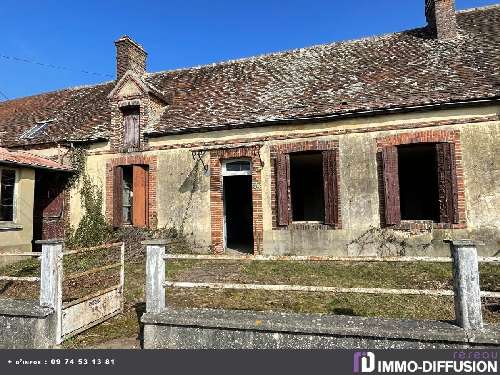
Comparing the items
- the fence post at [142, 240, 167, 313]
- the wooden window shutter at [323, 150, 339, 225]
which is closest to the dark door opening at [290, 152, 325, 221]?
the wooden window shutter at [323, 150, 339, 225]

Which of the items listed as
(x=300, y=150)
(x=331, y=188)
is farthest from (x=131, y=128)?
(x=331, y=188)

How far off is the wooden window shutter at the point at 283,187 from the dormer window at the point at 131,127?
195 inches

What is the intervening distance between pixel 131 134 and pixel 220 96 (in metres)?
3.31

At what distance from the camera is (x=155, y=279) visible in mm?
4520

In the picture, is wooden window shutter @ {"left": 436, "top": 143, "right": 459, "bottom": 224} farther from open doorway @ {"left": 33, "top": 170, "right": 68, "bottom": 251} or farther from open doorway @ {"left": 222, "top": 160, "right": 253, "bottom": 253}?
open doorway @ {"left": 33, "top": 170, "right": 68, "bottom": 251}

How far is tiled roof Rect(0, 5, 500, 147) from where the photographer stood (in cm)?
1045

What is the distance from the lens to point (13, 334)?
15.7 ft

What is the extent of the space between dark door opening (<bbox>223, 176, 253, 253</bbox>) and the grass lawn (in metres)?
4.53

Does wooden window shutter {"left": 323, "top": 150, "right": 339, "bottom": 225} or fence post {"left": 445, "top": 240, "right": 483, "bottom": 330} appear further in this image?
wooden window shutter {"left": 323, "top": 150, "right": 339, "bottom": 225}

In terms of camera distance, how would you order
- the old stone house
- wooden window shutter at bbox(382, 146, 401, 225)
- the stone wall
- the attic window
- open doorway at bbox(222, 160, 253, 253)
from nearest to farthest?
the stone wall → the old stone house → wooden window shutter at bbox(382, 146, 401, 225) → the attic window → open doorway at bbox(222, 160, 253, 253)

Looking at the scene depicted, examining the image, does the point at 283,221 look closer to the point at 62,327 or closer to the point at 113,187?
the point at 113,187

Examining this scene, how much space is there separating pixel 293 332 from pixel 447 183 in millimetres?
7421

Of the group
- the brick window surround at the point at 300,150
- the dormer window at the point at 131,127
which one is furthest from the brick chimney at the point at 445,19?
the dormer window at the point at 131,127

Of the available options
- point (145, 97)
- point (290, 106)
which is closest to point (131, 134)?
point (145, 97)
